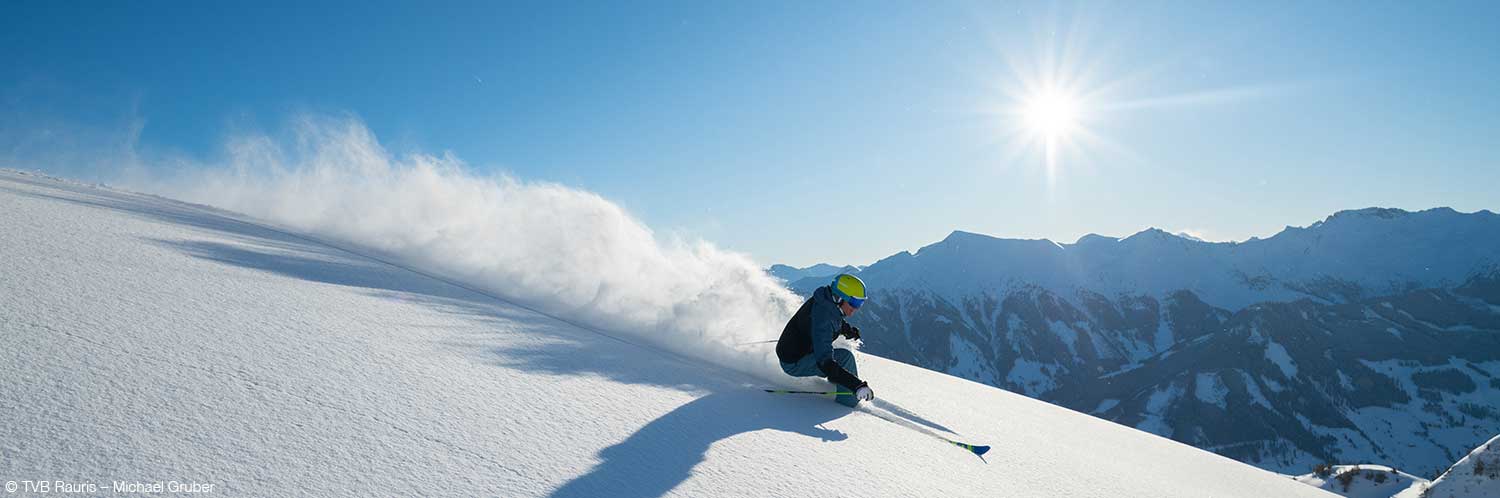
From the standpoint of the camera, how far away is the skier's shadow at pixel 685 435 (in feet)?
11.4

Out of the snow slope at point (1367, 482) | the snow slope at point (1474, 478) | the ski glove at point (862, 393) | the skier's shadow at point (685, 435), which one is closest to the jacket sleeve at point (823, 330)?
the ski glove at point (862, 393)

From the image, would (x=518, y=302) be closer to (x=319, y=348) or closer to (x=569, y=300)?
(x=569, y=300)

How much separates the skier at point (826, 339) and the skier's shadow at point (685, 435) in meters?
0.33

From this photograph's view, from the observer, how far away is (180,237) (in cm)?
937

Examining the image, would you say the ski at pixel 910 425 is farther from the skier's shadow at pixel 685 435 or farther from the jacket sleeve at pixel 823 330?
the jacket sleeve at pixel 823 330

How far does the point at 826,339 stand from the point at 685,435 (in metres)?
2.61

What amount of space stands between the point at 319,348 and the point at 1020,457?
642cm

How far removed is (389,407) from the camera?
379cm

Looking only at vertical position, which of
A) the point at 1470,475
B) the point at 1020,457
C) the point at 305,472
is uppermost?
the point at 1470,475

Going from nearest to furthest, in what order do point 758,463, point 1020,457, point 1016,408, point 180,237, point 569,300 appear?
1. point 758,463
2. point 1020,457
3. point 180,237
4. point 1016,408
5. point 569,300

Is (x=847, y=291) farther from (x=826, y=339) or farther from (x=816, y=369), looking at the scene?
(x=816, y=369)

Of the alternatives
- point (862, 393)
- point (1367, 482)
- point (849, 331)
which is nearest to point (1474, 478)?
point (1367, 482)

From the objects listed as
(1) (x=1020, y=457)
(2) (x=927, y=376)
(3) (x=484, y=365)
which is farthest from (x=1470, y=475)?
(3) (x=484, y=365)

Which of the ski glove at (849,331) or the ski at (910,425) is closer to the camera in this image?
the ski at (910,425)
